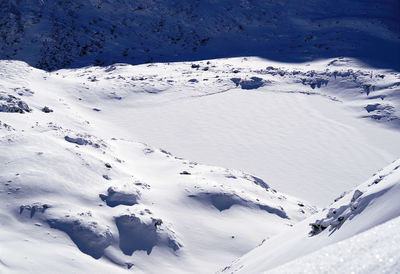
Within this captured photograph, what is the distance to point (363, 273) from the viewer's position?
2.04 m

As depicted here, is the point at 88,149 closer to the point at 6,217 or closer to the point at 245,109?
the point at 6,217

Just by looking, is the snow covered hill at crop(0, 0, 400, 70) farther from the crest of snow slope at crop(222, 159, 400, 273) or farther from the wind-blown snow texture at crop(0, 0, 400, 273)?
the crest of snow slope at crop(222, 159, 400, 273)

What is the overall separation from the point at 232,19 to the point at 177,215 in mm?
18864

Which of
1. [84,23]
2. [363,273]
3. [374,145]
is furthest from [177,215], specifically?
[84,23]

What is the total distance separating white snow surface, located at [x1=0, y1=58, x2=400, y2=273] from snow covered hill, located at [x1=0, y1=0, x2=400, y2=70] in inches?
79.5

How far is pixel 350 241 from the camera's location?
253 centimetres

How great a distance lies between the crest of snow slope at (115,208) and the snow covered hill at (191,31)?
12.2m

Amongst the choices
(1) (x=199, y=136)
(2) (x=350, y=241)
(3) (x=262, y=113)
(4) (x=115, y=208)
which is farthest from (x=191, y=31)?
(2) (x=350, y=241)

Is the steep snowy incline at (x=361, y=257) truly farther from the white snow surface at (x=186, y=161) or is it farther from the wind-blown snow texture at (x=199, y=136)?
the white snow surface at (x=186, y=161)

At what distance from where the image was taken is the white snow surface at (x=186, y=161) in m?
6.08

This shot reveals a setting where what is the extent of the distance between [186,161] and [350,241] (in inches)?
318

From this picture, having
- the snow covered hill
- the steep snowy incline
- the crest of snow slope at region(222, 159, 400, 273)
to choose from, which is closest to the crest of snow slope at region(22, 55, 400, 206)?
the snow covered hill

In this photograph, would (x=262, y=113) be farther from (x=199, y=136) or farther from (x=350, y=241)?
(x=350, y=241)

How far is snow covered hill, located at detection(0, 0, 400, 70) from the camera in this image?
70.9 feet
